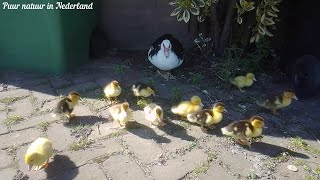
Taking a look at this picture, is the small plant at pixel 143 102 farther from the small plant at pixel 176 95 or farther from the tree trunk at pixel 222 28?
the tree trunk at pixel 222 28

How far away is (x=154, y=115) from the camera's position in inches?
134

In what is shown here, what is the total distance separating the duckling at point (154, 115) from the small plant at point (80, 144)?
1.85ft

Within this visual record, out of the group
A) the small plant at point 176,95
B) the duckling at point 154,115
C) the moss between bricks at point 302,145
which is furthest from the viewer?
the small plant at point 176,95

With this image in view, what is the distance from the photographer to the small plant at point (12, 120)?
3.52 meters

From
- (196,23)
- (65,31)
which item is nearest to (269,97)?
(196,23)

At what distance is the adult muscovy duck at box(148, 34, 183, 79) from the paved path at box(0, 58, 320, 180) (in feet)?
0.84

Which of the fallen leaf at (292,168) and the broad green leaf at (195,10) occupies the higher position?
the broad green leaf at (195,10)

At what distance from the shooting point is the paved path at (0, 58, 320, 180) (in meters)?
2.96

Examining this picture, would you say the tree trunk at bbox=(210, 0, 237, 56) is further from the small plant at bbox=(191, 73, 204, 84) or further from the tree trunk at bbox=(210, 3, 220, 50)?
the small plant at bbox=(191, 73, 204, 84)

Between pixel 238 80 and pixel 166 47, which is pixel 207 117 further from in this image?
pixel 166 47

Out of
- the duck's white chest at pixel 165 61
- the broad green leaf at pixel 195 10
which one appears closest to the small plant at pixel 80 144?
the duck's white chest at pixel 165 61

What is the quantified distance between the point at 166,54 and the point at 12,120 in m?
1.77

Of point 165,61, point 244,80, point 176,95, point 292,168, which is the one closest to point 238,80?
point 244,80

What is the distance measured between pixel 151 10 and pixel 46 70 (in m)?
1.56
